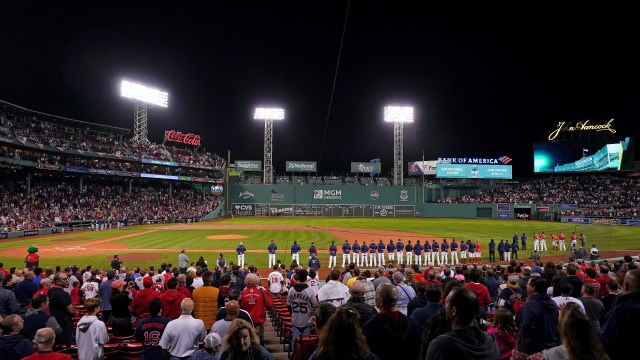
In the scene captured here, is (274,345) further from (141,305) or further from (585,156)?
(585,156)

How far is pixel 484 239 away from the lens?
36969 mm

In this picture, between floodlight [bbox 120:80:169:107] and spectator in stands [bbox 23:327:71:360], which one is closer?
spectator in stands [bbox 23:327:71:360]

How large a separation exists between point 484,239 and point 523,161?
2349 inches

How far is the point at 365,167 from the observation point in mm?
86438

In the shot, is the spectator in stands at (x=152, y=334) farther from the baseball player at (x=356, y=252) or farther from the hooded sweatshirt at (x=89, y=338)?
the baseball player at (x=356, y=252)

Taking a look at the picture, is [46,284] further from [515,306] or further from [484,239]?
[484,239]

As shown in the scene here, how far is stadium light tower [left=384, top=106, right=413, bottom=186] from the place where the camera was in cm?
7169

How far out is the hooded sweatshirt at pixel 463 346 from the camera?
3.02m

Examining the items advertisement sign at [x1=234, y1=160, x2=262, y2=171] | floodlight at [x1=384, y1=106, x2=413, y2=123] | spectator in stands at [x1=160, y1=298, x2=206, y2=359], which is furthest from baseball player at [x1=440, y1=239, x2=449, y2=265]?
advertisement sign at [x1=234, y1=160, x2=262, y2=171]

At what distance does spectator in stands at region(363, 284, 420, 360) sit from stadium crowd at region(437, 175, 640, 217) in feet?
220

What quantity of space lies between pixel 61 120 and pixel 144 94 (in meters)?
12.3

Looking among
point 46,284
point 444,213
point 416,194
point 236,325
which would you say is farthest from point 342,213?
point 236,325

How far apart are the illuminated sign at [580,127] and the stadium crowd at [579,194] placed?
29.3ft

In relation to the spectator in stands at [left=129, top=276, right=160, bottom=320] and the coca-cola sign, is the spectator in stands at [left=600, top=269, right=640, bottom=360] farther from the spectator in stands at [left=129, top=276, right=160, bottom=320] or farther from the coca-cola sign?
the coca-cola sign
